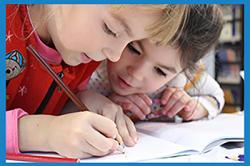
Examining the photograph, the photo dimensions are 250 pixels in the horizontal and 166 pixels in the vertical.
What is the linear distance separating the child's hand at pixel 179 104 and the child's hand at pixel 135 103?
6 cm

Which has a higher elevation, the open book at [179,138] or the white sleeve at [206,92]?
the white sleeve at [206,92]

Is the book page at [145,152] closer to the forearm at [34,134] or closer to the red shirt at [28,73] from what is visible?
the forearm at [34,134]

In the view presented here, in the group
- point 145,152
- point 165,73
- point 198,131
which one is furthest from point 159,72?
point 145,152

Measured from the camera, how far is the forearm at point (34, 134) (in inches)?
16.9

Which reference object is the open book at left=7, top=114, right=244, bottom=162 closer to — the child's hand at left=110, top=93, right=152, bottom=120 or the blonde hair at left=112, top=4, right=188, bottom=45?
the child's hand at left=110, top=93, right=152, bottom=120

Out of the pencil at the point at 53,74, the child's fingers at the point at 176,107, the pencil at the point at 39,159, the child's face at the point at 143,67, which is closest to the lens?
the pencil at the point at 39,159

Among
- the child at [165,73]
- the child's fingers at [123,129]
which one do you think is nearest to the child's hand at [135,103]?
the child at [165,73]

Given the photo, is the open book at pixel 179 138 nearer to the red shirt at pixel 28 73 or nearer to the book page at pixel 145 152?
the book page at pixel 145 152

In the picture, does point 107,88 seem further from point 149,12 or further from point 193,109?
point 149,12

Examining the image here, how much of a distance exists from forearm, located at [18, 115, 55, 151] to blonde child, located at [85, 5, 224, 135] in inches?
8.3

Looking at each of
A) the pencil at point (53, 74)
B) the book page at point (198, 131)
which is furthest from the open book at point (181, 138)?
the pencil at point (53, 74)

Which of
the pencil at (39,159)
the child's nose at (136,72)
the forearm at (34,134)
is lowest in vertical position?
the pencil at (39,159)

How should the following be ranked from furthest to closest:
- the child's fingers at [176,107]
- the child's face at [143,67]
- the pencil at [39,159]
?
1. the child's fingers at [176,107]
2. the child's face at [143,67]
3. the pencil at [39,159]

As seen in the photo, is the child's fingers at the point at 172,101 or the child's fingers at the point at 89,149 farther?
the child's fingers at the point at 172,101
